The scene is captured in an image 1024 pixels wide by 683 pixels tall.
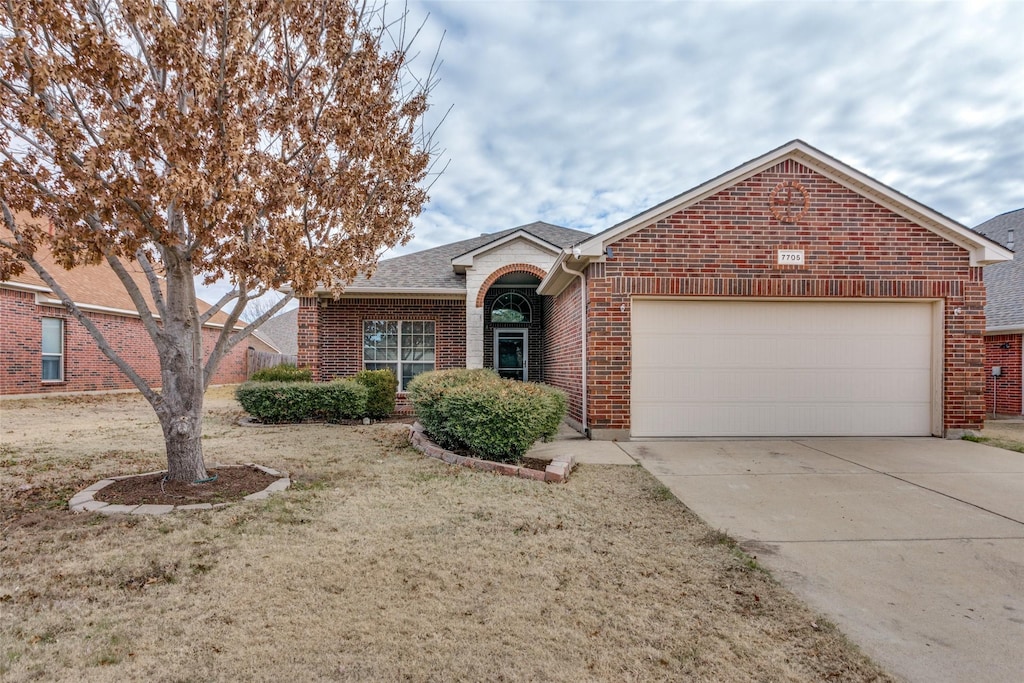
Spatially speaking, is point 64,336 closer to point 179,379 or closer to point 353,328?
point 353,328

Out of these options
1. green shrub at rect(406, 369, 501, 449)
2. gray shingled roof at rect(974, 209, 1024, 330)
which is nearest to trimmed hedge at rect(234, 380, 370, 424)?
green shrub at rect(406, 369, 501, 449)

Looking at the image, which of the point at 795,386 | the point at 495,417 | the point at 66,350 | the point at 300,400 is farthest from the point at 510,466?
the point at 66,350

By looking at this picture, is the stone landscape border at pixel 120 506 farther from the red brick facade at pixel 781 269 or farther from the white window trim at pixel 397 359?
the white window trim at pixel 397 359

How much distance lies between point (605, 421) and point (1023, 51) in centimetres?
871

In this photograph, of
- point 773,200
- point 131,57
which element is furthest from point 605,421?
point 131,57

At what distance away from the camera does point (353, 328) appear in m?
12.7

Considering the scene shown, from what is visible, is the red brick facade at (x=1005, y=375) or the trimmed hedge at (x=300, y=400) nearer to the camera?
the trimmed hedge at (x=300, y=400)

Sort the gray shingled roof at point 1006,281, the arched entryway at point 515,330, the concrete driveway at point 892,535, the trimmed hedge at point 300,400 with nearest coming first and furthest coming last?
the concrete driveway at point 892,535
the trimmed hedge at point 300,400
the gray shingled roof at point 1006,281
the arched entryway at point 515,330

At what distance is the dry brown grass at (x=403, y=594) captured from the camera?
2.32 metres

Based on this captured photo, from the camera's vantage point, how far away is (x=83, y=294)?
16.8 metres

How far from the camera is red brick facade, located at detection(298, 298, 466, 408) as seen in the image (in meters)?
12.5

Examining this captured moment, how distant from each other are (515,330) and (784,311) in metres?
6.96

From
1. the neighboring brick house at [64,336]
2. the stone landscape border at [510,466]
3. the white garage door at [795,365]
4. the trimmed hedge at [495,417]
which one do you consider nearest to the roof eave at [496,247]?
the white garage door at [795,365]

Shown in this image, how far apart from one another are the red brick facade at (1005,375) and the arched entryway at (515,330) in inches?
440
